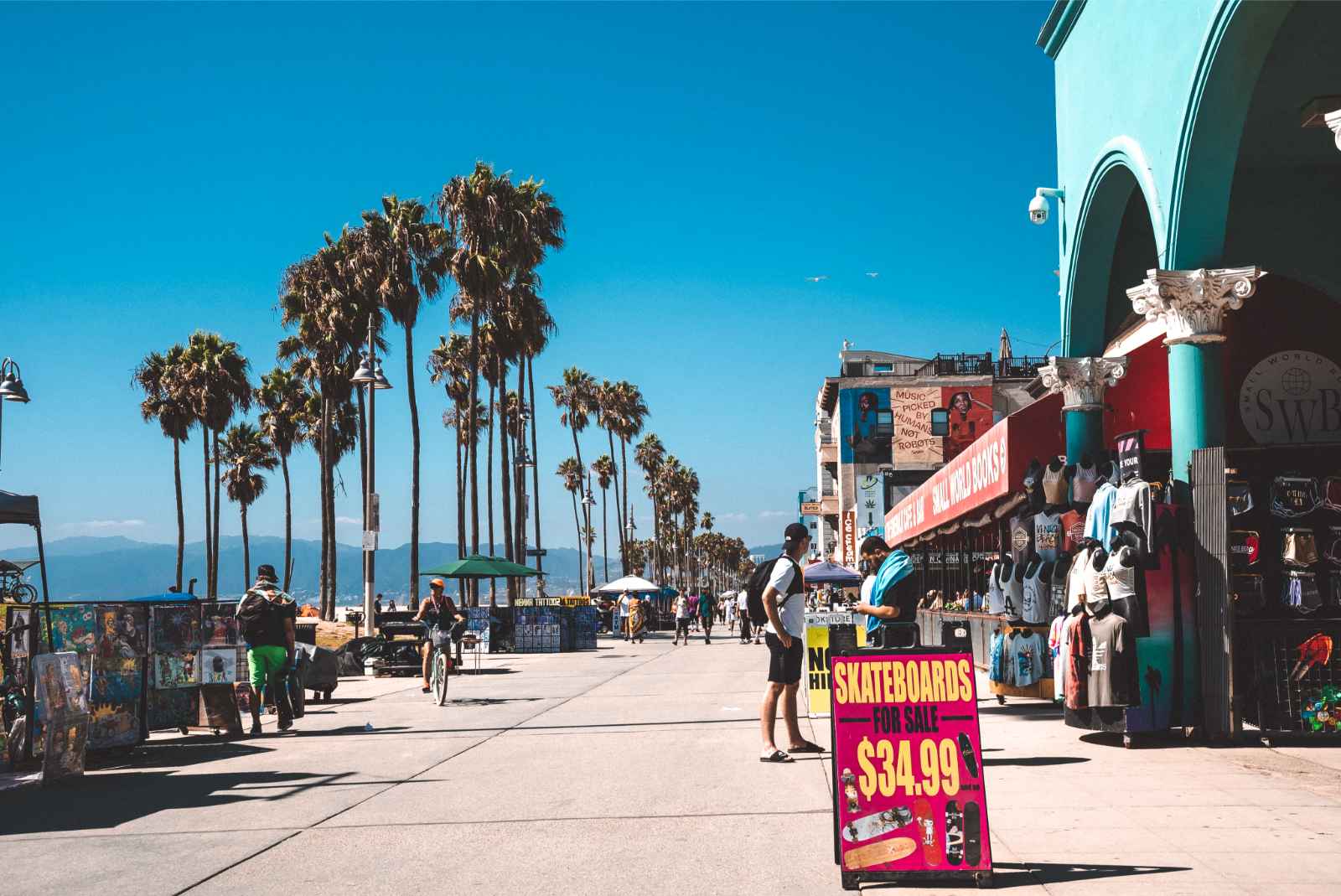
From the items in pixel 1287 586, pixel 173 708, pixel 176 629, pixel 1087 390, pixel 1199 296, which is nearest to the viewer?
pixel 1199 296

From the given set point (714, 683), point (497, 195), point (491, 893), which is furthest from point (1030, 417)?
point (497, 195)

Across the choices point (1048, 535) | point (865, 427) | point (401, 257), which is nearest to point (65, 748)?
point (1048, 535)

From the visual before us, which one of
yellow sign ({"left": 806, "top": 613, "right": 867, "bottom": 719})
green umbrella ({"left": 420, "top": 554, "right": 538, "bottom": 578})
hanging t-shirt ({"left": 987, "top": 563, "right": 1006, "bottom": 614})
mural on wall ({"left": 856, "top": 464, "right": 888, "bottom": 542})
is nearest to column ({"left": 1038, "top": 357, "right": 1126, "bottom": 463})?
hanging t-shirt ({"left": 987, "top": 563, "right": 1006, "bottom": 614})

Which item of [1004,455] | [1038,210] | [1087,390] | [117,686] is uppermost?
[1038,210]

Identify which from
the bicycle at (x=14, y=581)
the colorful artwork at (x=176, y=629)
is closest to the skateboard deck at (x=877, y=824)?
the colorful artwork at (x=176, y=629)

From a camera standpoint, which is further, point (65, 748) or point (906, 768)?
point (65, 748)

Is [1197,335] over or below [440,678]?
over

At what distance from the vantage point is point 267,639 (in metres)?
13.4

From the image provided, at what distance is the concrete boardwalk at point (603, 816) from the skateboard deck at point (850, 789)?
398 mm

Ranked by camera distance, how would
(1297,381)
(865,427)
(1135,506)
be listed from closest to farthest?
(1135,506)
(1297,381)
(865,427)

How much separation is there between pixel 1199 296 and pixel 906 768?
6990 mm

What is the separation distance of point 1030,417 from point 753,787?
25.8ft

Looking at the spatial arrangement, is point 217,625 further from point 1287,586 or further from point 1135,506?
point 1287,586

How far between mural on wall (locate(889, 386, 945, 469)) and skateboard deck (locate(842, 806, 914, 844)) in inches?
2379
